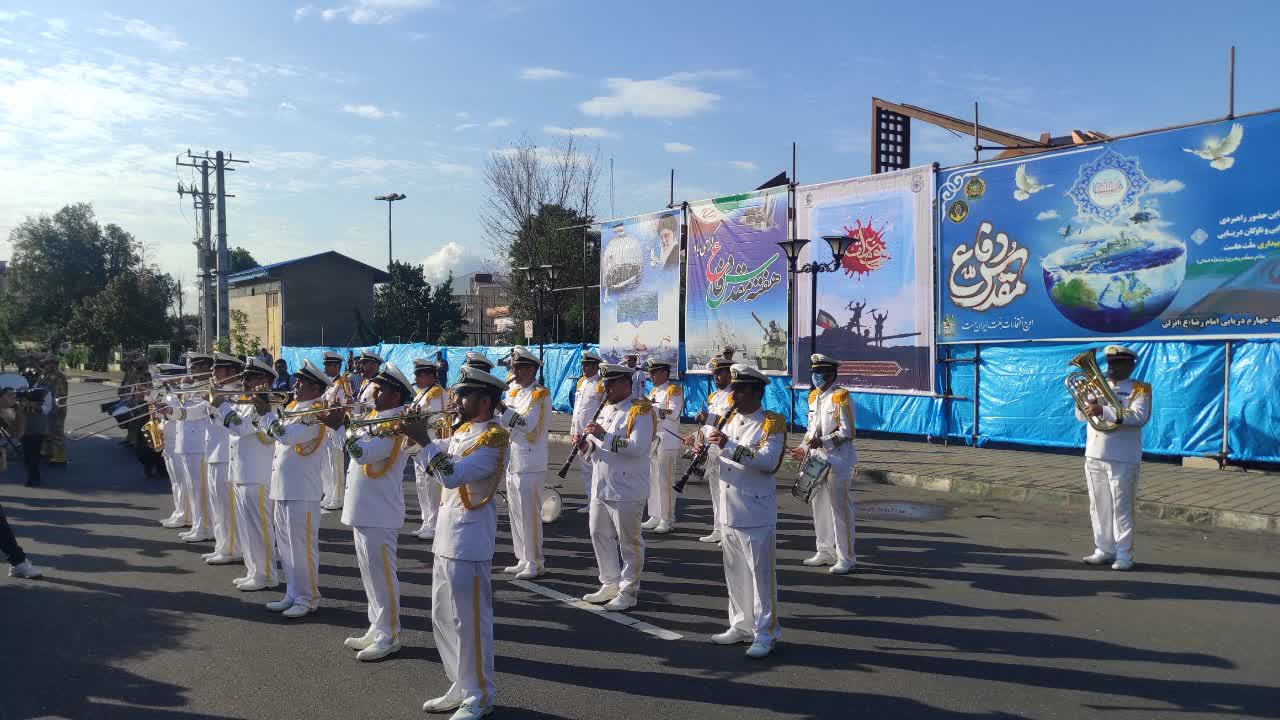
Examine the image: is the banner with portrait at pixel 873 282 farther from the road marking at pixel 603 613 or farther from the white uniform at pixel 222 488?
the white uniform at pixel 222 488

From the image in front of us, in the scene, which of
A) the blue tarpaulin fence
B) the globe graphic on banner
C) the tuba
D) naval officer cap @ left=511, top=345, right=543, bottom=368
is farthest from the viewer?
the globe graphic on banner

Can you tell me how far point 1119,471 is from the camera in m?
8.48

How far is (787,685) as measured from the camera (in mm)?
5457

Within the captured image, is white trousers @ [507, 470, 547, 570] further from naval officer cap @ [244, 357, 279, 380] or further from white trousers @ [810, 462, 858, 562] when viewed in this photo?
white trousers @ [810, 462, 858, 562]

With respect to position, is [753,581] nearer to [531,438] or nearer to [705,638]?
[705,638]

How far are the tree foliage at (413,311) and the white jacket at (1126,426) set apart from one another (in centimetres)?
3968

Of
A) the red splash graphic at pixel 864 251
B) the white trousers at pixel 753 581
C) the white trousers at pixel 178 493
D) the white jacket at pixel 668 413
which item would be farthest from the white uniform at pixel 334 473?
the red splash graphic at pixel 864 251

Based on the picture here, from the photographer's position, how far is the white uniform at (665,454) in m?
10.6

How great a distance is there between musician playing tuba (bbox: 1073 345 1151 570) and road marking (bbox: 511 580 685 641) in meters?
4.59

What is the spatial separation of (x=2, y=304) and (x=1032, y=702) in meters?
81.8

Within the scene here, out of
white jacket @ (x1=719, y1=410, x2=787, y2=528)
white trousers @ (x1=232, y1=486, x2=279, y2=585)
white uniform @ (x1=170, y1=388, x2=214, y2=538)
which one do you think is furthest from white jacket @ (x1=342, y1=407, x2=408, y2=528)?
white uniform @ (x1=170, y1=388, x2=214, y2=538)

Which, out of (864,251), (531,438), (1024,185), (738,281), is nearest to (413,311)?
(738,281)

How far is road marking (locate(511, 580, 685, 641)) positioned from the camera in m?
6.48

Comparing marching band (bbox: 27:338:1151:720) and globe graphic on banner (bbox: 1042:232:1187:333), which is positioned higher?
globe graphic on banner (bbox: 1042:232:1187:333)
